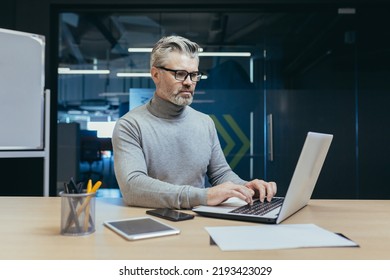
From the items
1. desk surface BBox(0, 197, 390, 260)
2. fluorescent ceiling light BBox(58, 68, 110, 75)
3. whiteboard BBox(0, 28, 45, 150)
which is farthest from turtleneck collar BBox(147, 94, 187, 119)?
fluorescent ceiling light BBox(58, 68, 110, 75)

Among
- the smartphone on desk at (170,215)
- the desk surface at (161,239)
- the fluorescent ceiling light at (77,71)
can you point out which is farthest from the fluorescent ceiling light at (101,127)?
the smartphone on desk at (170,215)

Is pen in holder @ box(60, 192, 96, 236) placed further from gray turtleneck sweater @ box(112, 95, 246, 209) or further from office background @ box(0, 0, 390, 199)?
office background @ box(0, 0, 390, 199)

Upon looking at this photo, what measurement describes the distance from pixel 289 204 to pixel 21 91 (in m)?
2.36

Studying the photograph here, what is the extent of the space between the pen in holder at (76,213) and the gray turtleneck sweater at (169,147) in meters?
0.45

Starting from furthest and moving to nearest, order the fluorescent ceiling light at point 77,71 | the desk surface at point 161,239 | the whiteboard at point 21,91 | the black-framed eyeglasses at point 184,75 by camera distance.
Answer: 1. the fluorescent ceiling light at point 77,71
2. the whiteboard at point 21,91
3. the black-framed eyeglasses at point 184,75
4. the desk surface at point 161,239

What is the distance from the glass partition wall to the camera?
11.5 feet

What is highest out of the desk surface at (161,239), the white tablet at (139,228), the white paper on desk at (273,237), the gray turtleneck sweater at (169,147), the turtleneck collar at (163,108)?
the turtleneck collar at (163,108)

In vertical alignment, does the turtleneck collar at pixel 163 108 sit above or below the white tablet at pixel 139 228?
above

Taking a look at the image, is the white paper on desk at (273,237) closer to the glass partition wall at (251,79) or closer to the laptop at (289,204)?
the laptop at (289,204)

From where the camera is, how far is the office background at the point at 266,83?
3.50 metres

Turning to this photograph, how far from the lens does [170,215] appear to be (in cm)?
105

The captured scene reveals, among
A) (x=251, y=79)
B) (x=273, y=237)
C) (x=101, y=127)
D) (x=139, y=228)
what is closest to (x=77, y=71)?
(x=101, y=127)

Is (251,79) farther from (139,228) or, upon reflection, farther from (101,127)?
(139,228)

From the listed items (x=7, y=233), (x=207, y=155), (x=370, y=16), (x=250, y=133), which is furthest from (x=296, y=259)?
(x=370, y=16)
